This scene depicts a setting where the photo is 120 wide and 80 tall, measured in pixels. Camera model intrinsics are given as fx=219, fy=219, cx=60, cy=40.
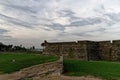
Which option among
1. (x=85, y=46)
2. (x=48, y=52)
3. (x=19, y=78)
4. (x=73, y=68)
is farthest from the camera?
(x=48, y=52)

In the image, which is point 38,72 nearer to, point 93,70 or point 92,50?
point 93,70

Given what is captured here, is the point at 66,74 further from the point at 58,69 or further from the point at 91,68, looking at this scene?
the point at 91,68

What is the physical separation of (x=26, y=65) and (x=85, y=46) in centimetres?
1201

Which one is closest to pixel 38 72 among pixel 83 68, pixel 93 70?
pixel 83 68

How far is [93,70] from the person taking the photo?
20.7 m

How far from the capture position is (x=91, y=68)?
2144 cm

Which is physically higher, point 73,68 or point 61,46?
point 61,46

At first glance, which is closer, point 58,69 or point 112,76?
point 112,76

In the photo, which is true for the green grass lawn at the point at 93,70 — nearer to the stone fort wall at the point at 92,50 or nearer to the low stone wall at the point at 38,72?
the low stone wall at the point at 38,72

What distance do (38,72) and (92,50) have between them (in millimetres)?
13421

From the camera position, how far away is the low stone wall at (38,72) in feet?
55.4

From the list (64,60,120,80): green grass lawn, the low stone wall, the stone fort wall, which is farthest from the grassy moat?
the stone fort wall

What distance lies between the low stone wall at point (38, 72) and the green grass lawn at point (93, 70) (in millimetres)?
1138

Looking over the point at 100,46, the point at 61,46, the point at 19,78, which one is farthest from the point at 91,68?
the point at 61,46
